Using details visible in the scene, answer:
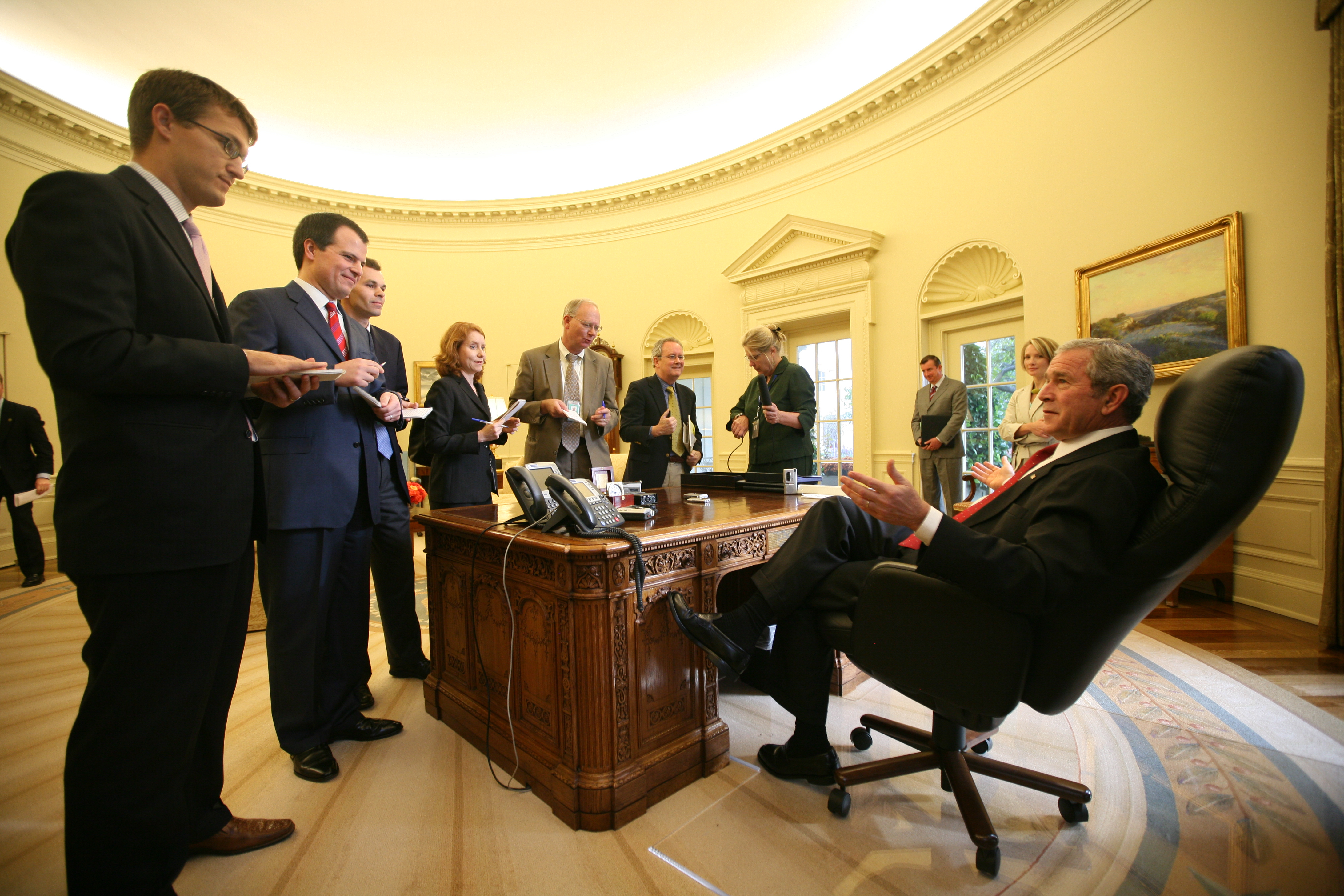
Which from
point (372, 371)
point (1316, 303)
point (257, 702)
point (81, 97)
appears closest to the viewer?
point (372, 371)

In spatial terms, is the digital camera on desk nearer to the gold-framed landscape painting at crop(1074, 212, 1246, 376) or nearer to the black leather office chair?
the black leather office chair

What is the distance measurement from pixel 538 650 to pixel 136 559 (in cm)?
97

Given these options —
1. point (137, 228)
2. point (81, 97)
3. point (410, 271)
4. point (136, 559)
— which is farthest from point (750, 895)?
point (81, 97)

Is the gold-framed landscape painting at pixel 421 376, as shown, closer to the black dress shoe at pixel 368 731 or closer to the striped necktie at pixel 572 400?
the striped necktie at pixel 572 400

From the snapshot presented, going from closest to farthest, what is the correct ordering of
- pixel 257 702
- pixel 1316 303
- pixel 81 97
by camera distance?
pixel 257 702, pixel 1316 303, pixel 81 97

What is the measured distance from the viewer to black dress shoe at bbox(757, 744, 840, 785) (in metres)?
1.74

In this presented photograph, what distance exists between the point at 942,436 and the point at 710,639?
14.1ft

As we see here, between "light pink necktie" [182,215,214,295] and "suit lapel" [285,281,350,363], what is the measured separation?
569 mm

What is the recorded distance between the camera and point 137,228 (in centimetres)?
→ 111

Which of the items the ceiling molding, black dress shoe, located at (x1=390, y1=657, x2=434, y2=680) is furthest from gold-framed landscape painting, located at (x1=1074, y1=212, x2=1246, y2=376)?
black dress shoe, located at (x1=390, y1=657, x2=434, y2=680)

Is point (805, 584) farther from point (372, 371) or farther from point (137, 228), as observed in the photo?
point (137, 228)

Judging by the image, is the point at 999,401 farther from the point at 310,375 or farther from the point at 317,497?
the point at 310,375

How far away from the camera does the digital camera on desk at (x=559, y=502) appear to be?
5.34 ft

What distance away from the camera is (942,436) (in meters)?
5.19
